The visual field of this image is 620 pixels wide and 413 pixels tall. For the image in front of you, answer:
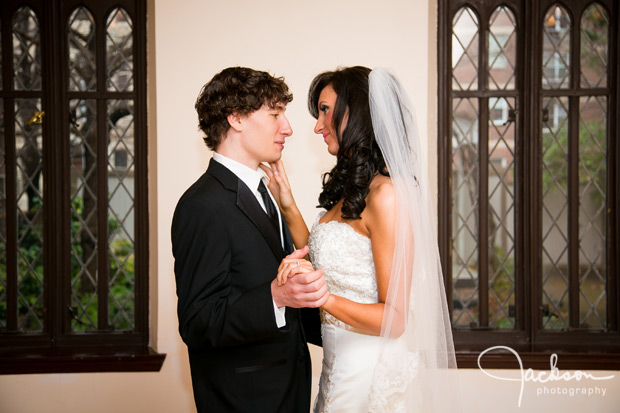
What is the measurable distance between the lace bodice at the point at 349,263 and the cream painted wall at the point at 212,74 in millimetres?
1193

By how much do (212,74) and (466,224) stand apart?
1.81 metres

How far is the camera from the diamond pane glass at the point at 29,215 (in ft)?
10.5

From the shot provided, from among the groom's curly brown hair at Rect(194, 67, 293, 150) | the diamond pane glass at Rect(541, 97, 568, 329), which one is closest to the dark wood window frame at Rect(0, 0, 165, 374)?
the groom's curly brown hair at Rect(194, 67, 293, 150)

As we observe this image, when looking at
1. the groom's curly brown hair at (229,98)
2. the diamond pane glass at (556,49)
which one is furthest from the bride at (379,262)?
the diamond pane glass at (556,49)

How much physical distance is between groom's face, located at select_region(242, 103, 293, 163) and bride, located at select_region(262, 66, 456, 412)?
207 millimetres

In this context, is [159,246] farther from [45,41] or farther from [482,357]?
[482,357]

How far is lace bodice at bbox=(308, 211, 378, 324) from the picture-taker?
1938mm

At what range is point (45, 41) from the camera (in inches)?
124

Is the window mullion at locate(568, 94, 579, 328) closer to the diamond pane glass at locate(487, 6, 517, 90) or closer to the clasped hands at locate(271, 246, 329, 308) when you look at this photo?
the diamond pane glass at locate(487, 6, 517, 90)

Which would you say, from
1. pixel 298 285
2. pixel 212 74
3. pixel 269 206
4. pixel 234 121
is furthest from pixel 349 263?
pixel 212 74

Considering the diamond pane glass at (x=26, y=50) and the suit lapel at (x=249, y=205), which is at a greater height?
the diamond pane glass at (x=26, y=50)

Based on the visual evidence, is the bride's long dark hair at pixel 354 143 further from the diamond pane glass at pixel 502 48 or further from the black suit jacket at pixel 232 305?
the diamond pane glass at pixel 502 48

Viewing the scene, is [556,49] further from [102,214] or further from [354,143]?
[102,214]

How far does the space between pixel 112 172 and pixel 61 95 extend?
21.8 inches
